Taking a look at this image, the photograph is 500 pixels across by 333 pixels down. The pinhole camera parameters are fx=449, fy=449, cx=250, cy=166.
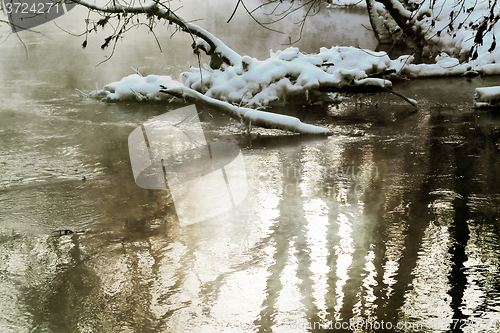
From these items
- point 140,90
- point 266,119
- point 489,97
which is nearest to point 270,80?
point 266,119

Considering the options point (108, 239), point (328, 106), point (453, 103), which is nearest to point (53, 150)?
point (108, 239)

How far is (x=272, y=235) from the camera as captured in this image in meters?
5.02

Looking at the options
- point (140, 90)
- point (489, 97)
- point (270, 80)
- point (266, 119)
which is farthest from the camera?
point (140, 90)

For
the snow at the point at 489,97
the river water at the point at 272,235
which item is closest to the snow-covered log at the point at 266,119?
the river water at the point at 272,235

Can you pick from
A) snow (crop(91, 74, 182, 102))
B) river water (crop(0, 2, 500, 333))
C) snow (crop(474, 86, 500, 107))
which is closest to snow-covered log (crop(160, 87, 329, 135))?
river water (crop(0, 2, 500, 333))

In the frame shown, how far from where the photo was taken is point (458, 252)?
4559 millimetres

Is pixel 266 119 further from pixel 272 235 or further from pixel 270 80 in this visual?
pixel 272 235

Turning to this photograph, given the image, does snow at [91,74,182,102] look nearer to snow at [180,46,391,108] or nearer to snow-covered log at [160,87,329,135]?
snow at [180,46,391,108]

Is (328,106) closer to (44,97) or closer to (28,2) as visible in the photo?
→ (44,97)

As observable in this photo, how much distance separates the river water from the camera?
3752 millimetres

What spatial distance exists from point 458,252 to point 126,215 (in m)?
3.79

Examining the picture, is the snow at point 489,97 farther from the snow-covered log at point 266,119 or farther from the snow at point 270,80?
the snow-covered log at point 266,119

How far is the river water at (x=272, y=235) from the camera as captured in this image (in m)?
3.75

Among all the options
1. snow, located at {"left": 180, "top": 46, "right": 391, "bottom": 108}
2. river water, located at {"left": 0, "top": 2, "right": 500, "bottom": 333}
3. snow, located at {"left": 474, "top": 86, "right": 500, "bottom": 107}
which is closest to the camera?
river water, located at {"left": 0, "top": 2, "right": 500, "bottom": 333}
